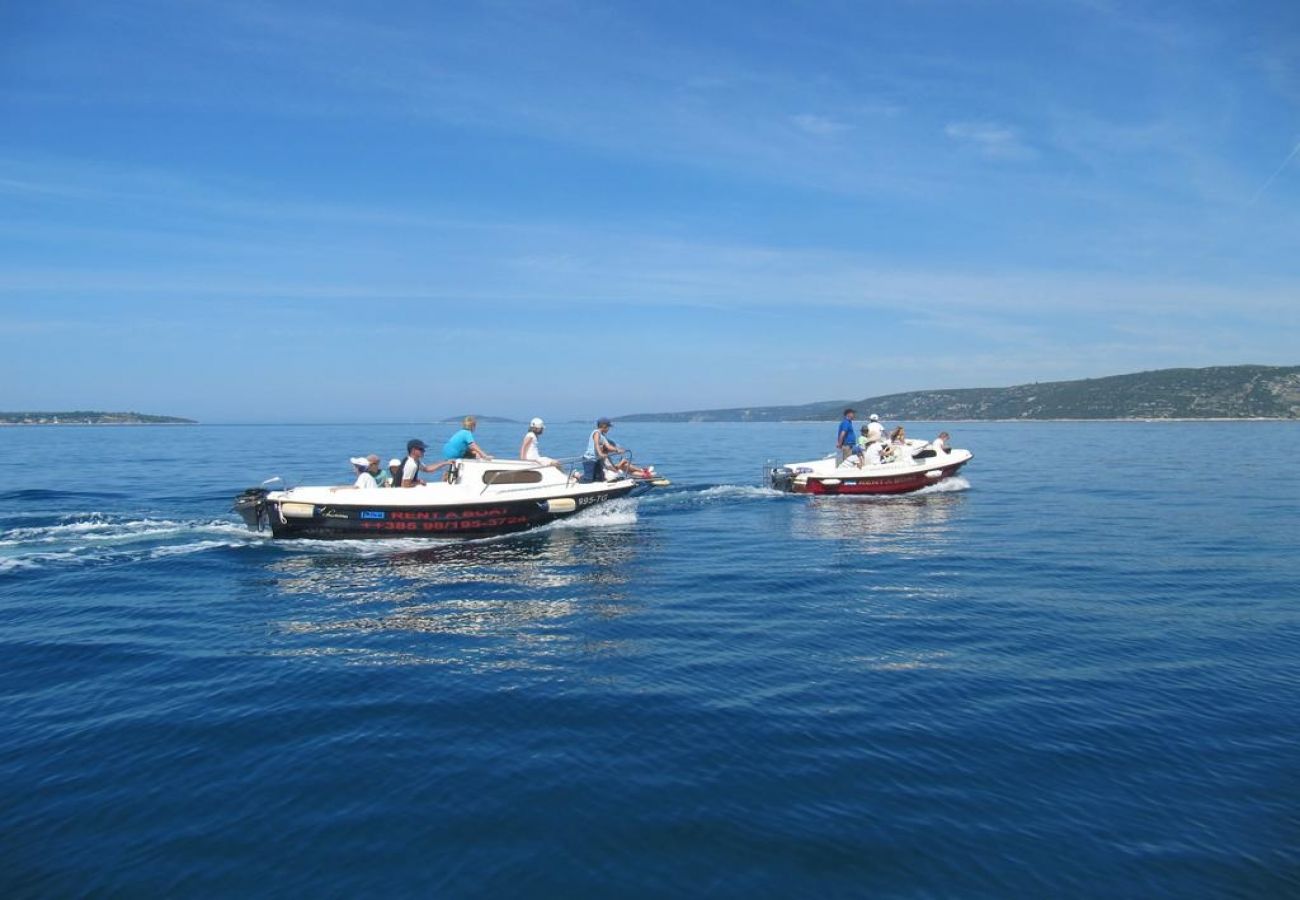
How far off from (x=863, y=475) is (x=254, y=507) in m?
21.1

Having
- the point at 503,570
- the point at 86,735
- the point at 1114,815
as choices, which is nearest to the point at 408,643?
the point at 86,735

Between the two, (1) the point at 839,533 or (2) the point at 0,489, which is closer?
(1) the point at 839,533

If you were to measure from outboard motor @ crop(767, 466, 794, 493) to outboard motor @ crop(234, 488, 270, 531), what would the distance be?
60.7 feet

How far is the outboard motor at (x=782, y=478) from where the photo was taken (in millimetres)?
31016

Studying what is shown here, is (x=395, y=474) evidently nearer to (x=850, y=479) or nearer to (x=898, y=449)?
(x=850, y=479)

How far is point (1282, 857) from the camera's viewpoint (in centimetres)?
633

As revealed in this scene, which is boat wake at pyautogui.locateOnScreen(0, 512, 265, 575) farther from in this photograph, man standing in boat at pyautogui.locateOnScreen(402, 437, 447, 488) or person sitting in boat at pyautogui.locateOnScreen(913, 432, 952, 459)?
person sitting in boat at pyautogui.locateOnScreen(913, 432, 952, 459)

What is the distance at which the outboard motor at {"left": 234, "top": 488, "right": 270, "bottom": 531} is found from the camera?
20594 millimetres

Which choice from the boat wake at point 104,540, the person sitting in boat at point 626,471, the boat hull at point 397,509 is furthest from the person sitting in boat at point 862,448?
the boat wake at point 104,540

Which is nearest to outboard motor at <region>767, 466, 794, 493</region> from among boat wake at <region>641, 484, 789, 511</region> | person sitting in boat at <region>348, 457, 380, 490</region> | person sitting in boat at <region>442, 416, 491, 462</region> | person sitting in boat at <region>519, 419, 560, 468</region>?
boat wake at <region>641, 484, 789, 511</region>

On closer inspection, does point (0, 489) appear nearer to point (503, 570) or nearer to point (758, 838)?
point (503, 570)

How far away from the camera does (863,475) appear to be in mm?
30578

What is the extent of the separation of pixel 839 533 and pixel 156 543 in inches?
722

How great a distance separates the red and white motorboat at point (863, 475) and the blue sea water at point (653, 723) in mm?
10953
